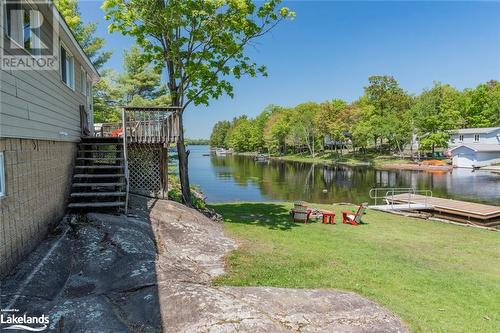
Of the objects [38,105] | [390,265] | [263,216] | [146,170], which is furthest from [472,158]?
[38,105]

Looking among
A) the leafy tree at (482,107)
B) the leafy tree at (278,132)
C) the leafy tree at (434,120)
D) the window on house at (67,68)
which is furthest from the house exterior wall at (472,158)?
the window on house at (67,68)

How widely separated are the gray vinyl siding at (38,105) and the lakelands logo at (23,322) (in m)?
2.77

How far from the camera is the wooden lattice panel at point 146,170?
42.9 feet

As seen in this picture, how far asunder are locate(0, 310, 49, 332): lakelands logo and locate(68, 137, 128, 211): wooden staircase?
478 centimetres

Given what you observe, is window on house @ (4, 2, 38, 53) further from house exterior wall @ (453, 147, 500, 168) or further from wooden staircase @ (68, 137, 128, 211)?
house exterior wall @ (453, 147, 500, 168)

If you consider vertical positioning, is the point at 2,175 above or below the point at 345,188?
above

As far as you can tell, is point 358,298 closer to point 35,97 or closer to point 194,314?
point 194,314

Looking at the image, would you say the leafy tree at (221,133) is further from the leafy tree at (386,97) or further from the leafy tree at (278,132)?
the leafy tree at (386,97)

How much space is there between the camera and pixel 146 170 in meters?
13.2

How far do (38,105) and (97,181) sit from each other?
4453mm

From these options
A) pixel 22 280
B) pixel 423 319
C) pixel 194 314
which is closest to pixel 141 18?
pixel 22 280

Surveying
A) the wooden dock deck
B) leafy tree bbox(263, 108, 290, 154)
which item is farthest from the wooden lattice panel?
leafy tree bbox(263, 108, 290, 154)

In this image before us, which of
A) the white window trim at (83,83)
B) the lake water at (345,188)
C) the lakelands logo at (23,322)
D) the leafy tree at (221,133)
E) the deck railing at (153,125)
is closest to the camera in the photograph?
the lakelands logo at (23,322)

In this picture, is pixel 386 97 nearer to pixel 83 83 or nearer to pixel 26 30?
pixel 83 83
